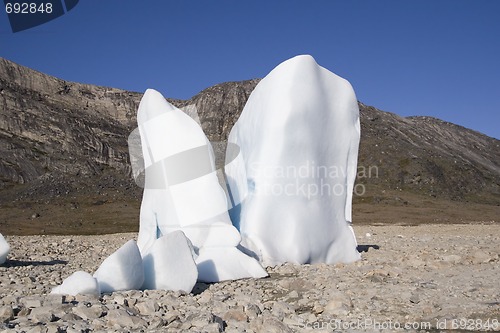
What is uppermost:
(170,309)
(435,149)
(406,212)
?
(435,149)

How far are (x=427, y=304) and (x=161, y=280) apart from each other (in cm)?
425

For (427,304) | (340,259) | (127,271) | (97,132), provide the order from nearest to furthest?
(427,304), (127,271), (340,259), (97,132)

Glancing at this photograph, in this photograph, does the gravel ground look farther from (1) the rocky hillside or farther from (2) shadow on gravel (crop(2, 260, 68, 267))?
(1) the rocky hillside

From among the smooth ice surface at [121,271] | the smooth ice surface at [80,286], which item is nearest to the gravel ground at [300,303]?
the smooth ice surface at [80,286]

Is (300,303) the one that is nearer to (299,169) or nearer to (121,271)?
(121,271)

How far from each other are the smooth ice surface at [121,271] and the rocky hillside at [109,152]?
77.5 ft

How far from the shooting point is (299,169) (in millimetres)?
11969

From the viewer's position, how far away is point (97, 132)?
64.7 metres

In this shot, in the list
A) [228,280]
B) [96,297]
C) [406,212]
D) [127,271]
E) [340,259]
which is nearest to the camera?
[96,297]

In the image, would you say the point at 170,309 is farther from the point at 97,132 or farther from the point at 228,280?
the point at 97,132

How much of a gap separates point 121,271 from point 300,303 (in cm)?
290

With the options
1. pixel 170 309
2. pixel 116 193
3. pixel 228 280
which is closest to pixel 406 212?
pixel 116 193

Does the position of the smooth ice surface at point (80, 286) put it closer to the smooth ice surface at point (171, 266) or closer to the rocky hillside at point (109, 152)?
the smooth ice surface at point (171, 266)

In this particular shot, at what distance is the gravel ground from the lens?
6.50 m
